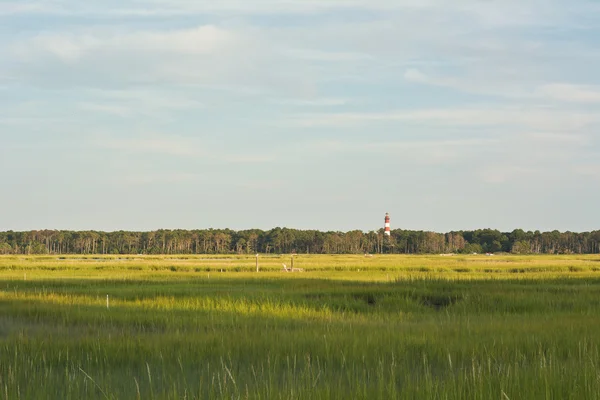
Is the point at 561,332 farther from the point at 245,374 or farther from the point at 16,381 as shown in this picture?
the point at 16,381

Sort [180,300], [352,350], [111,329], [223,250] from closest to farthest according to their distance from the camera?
1. [352,350]
2. [111,329]
3. [180,300]
4. [223,250]

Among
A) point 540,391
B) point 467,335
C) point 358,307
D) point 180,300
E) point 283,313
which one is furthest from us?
point 180,300

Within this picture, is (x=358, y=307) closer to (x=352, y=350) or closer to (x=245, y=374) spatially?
(x=352, y=350)

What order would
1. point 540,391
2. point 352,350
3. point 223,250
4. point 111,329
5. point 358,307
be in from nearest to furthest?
point 540,391
point 352,350
point 111,329
point 358,307
point 223,250

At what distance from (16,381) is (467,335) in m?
8.27

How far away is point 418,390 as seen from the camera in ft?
26.2

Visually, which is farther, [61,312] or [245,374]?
[61,312]

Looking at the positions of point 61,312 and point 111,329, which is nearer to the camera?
point 111,329

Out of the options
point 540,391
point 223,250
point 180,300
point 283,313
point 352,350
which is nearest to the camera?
point 540,391

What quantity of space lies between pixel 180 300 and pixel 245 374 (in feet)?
47.5

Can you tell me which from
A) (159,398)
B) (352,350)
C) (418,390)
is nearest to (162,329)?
(352,350)

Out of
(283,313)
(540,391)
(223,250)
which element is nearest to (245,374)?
(540,391)

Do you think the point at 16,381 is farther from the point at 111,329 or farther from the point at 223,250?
the point at 223,250

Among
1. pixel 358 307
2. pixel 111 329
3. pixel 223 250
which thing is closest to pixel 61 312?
pixel 111 329
